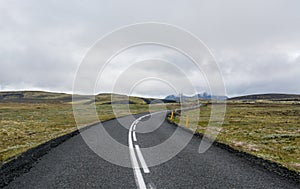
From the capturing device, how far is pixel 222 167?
7695 mm

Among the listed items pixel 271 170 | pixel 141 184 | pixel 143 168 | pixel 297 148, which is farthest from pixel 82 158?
pixel 297 148

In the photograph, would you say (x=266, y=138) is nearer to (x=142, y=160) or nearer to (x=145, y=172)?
(x=142, y=160)

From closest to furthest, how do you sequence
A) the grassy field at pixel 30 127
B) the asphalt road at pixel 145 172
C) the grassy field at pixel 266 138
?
the asphalt road at pixel 145 172, the grassy field at pixel 266 138, the grassy field at pixel 30 127

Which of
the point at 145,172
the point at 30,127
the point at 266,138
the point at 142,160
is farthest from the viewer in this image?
the point at 30,127

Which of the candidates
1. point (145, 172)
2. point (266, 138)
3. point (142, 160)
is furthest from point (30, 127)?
point (266, 138)

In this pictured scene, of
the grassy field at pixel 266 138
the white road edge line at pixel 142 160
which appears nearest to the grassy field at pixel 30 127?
the white road edge line at pixel 142 160

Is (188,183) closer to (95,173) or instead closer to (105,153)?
(95,173)

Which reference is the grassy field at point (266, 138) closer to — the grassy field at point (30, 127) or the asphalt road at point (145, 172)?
the asphalt road at point (145, 172)

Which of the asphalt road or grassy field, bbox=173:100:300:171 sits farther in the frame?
grassy field, bbox=173:100:300:171

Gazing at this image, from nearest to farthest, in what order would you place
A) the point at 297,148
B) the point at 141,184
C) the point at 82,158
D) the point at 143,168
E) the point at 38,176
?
the point at 141,184 < the point at 38,176 < the point at 143,168 < the point at 82,158 < the point at 297,148

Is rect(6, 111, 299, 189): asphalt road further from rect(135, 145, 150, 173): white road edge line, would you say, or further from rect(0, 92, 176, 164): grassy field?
rect(0, 92, 176, 164): grassy field

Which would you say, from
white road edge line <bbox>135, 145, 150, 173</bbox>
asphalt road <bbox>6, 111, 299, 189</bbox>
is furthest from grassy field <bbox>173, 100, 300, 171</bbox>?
white road edge line <bbox>135, 145, 150, 173</bbox>

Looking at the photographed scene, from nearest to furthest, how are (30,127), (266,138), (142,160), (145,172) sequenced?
(145,172)
(142,160)
(266,138)
(30,127)

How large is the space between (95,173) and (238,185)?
12.9 feet
